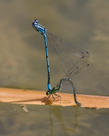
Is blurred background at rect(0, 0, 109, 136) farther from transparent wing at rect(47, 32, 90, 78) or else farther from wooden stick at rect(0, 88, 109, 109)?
wooden stick at rect(0, 88, 109, 109)

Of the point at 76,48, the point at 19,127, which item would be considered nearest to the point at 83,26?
the point at 76,48

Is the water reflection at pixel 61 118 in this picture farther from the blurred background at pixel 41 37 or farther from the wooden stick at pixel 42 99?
the blurred background at pixel 41 37


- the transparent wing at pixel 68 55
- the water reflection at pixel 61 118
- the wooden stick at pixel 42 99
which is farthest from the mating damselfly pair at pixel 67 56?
the water reflection at pixel 61 118

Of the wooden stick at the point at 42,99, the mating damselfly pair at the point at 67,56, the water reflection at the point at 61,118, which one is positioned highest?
the mating damselfly pair at the point at 67,56

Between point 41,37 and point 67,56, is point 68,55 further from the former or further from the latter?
point 41,37

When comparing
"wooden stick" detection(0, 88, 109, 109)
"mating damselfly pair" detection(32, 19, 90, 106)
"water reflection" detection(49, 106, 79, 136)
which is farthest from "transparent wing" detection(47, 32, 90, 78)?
"water reflection" detection(49, 106, 79, 136)

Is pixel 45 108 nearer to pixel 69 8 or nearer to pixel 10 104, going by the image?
pixel 10 104
